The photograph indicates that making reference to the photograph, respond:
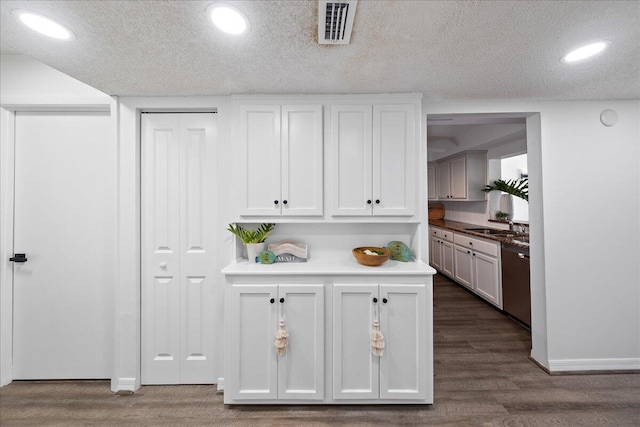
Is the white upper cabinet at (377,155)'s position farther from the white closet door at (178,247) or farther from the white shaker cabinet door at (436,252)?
the white shaker cabinet door at (436,252)

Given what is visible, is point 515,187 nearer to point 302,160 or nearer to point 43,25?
point 302,160

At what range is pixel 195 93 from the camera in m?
2.10

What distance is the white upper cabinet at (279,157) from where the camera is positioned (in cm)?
207

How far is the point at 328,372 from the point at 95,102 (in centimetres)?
268

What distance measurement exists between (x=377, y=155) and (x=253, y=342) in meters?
1.60

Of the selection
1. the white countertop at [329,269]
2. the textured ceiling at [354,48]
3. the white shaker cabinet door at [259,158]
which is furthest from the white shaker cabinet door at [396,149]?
the white shaker cabinet door at [259,158]

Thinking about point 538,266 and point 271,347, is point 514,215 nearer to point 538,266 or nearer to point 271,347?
point 538,266

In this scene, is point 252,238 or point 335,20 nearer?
point 335,20

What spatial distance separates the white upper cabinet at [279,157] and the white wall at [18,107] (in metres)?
1.04

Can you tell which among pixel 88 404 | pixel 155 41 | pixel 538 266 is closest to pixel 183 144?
pixel 155 41

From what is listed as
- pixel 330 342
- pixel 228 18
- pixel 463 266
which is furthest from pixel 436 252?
pixel 228 18

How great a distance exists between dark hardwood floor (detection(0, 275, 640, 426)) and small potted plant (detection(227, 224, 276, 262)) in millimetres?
1076

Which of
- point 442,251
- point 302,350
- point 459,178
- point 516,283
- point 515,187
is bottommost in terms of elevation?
point 302,350

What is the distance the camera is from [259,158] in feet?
6.82
